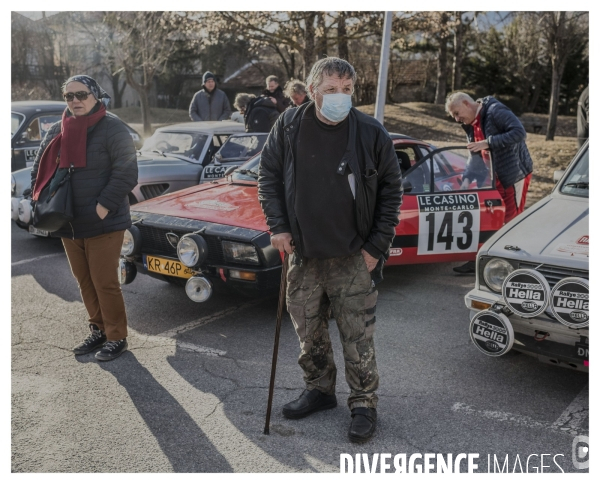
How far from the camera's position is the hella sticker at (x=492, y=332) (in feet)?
12.3

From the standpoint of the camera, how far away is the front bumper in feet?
11.7

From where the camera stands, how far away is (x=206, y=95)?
10.9 meters

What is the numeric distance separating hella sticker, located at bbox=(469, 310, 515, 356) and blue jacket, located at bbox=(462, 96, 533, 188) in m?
2.71

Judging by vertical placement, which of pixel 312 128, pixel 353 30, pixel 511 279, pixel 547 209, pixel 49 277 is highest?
pixel 353 30

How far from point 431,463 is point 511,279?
1.18 meters

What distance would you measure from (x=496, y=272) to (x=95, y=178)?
107 inches

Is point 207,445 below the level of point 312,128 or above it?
below

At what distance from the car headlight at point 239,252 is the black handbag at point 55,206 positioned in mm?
1186

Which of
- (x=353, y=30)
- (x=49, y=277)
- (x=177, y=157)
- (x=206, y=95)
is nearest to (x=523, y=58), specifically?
Result: (x=353, y=30)

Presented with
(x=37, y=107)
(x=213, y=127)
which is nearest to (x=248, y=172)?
(x=213, y=127)

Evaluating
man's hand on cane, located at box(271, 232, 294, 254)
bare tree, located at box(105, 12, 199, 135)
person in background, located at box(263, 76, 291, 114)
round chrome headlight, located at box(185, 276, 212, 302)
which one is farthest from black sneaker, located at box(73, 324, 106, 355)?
bare tree, located at box(105, 12, 199, 135)

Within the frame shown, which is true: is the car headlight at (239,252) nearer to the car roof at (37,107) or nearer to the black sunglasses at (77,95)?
the black sunglasses at (77,95)

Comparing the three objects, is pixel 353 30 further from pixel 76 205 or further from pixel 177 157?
pixel 76 205

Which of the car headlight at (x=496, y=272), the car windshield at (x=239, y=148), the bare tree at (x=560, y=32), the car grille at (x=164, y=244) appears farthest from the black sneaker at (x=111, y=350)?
the bare tree at (x=560, y=32)
